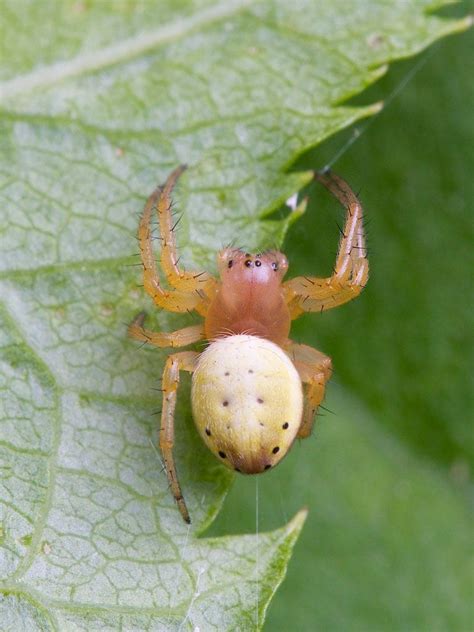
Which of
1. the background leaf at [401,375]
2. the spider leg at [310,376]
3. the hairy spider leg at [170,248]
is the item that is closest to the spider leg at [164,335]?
the hairy spider leg at [170,248]

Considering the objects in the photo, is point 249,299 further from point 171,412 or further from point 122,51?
point 122,51

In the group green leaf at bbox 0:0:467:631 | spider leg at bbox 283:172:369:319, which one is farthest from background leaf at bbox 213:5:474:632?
green leaf at bbox 0:0:467:631

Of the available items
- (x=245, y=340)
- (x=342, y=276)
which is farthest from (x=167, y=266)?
(x=342, y=276)

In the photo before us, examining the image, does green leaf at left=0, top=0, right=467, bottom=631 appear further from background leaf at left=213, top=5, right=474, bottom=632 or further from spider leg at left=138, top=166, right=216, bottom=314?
background leaf at left=213, top=5, right=474, bottom=632

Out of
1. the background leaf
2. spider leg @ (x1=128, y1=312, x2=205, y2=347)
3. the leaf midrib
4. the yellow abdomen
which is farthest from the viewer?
the background leaf

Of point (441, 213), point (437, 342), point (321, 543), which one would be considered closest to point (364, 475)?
point (321, 543)

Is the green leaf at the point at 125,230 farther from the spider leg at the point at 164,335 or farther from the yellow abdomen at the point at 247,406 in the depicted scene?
the yellow abdomen at the point at 247,406
